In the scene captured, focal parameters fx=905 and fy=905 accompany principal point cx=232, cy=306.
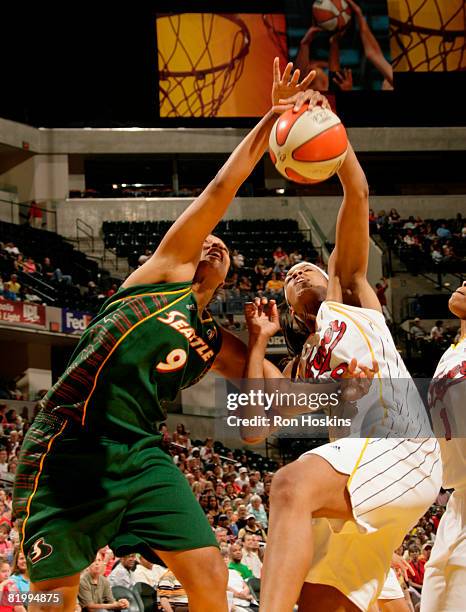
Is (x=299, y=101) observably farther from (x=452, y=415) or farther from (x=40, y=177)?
(x=40, y=177)

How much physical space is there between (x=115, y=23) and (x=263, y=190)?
263 inches

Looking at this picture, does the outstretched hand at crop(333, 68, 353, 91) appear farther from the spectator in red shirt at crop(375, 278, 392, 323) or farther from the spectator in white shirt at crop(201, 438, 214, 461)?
the spectator in white shirt at crop(201, 438, 214, 461)

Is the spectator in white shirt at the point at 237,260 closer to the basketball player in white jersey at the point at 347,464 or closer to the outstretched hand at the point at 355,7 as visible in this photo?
the outstretched hand at the point at 355,7

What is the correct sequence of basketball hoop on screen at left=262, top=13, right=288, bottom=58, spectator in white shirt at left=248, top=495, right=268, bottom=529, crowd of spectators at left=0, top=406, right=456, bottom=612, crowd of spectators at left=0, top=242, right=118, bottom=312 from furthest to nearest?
basketball hoop on screen at left=262, top=13, right=288, bottom=58, crowd of spectators at left=0, top=242, right=118, bottom=312, spectator in white shirt at left=248, top=495, right=268, bottom=529, crowd of spectators at left=0, top=406, right=456, bottom=612

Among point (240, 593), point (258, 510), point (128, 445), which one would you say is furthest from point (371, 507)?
point (258, 510)

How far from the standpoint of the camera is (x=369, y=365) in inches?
152

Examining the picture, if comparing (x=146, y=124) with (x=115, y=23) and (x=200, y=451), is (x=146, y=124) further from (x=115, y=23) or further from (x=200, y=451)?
(x=200, y=451)

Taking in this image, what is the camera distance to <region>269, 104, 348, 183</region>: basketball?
3908 mm

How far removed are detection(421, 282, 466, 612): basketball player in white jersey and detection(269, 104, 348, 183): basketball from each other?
1.62 m

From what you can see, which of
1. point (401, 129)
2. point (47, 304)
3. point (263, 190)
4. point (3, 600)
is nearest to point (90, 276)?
point (47, 304)

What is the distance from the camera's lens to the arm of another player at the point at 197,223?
3.79 meters

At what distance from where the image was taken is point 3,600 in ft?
22.9

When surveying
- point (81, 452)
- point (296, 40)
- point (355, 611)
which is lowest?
point (355, 611)

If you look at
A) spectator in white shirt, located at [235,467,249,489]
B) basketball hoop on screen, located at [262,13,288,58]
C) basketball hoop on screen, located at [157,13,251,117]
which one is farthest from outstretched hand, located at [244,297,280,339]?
basketball hoop on screen, located at [262,13,288,58]
